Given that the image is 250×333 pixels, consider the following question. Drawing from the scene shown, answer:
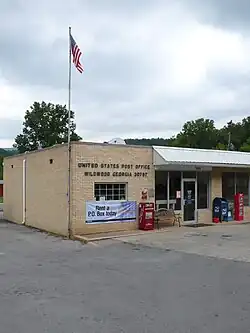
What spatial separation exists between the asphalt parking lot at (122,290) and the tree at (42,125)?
60.3 metres

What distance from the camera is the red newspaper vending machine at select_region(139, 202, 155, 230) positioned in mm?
19266

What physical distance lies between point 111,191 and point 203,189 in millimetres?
5662

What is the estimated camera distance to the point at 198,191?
2247 centimetres

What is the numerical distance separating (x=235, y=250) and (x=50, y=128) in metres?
62.8

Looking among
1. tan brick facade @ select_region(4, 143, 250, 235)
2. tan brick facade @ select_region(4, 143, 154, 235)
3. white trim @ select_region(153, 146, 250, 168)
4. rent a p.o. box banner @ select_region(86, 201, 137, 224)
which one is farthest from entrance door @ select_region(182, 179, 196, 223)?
rent a p.o. box banner @ select_region(86, 201, 137, 224)

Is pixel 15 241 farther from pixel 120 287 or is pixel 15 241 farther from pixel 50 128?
pixel 50 128

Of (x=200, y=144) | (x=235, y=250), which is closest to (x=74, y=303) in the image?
(x=235, y=250)

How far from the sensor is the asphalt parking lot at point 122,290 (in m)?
6.39

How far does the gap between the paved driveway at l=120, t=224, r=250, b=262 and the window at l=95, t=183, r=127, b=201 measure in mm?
2190

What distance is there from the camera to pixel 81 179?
1802 centimetres

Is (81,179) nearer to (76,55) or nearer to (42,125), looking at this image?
(76,55)

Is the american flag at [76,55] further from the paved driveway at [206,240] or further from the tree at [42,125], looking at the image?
the tree at [42,125]

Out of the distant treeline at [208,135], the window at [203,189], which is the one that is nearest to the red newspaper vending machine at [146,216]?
the window at [203,189]

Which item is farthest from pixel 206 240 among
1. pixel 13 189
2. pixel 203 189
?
pixel 13 189
